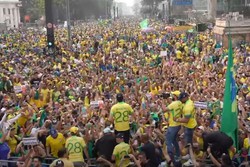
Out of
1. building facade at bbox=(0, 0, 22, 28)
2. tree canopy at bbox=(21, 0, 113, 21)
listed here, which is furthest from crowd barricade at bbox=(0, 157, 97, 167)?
building facade at bbox=(0, 0, 22, 28)

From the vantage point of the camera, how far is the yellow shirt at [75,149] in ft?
25.4

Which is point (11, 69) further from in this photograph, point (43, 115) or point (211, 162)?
point (211, 162)

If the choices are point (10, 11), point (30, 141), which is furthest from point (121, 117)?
point (10, 11)

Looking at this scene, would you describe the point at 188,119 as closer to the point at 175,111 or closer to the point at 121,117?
the point at 175,111

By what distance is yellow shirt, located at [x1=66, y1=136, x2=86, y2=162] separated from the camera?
7746mm

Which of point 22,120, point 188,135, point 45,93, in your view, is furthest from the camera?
point 45,93

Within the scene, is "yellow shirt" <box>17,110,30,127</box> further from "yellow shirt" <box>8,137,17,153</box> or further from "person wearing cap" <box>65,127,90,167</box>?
"person wearing cap" <box>65,127,90,167</box>

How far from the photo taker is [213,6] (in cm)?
6000

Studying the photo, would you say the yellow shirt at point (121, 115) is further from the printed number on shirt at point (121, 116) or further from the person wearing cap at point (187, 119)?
the person wearing cap at point (187, 119)

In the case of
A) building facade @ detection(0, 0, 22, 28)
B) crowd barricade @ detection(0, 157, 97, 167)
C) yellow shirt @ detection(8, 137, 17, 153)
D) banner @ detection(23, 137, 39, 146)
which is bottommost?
crowd barricade @ detection(0, 157, 97, 167)

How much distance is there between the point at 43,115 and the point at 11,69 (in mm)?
10753

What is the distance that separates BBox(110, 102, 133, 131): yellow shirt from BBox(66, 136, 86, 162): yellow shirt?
3.40ft

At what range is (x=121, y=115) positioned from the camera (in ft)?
28.4

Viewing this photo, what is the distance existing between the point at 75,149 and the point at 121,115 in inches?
50.0
